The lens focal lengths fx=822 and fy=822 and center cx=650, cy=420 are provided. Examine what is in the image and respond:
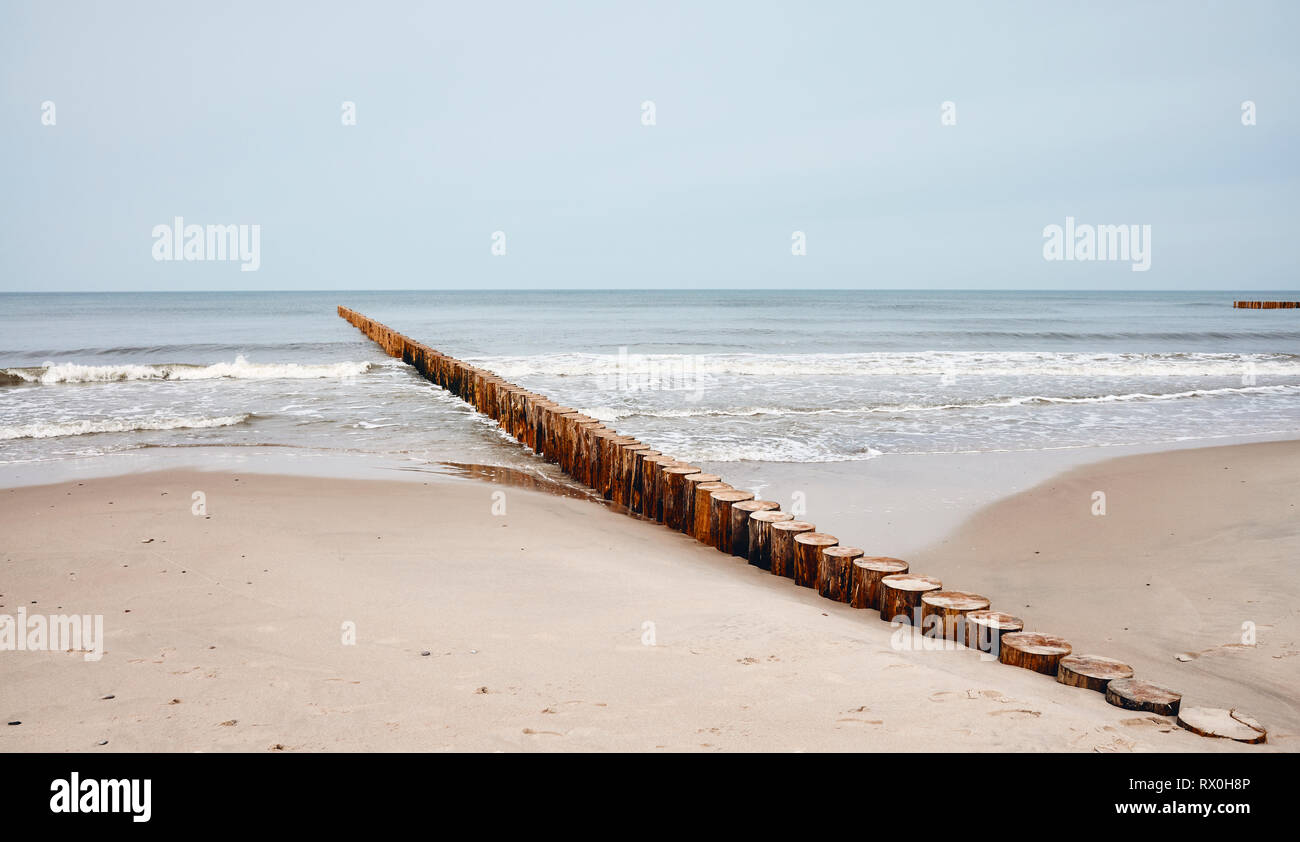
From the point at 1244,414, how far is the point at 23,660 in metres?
15.2

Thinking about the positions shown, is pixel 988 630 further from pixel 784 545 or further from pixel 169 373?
pixel 169 373

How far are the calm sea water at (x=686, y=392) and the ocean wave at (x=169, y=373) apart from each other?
85mm

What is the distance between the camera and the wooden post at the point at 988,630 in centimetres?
367

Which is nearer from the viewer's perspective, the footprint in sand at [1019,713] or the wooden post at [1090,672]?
the footprint in sand at [1019,713]

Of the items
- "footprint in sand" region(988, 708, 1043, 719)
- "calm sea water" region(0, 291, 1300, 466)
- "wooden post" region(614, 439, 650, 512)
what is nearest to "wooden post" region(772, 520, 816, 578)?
"wooden post" region(614, 439, 650, 512)

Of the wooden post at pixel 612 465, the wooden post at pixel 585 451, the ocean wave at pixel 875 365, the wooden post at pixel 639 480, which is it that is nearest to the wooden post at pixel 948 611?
the wooden post at pixel 639 480

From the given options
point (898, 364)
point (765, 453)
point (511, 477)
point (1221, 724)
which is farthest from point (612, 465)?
point (898, 364)

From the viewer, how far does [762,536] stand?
5289 millimetres

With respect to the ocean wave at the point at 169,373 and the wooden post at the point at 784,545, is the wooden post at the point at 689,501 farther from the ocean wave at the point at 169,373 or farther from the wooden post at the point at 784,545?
the ocean wave at the point at 169,373

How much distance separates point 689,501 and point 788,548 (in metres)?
1.26

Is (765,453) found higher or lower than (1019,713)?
higher

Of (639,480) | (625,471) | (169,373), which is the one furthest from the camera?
(169,373)
